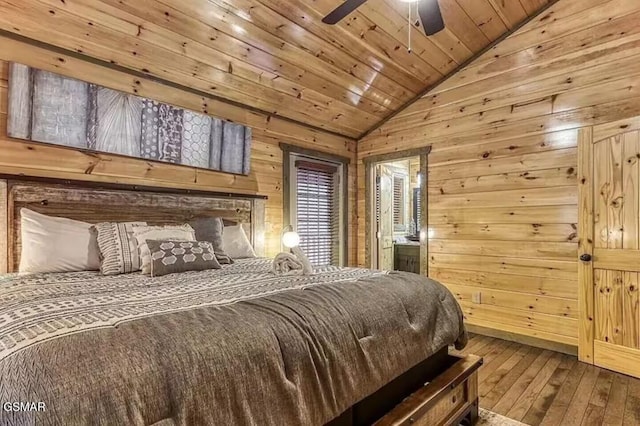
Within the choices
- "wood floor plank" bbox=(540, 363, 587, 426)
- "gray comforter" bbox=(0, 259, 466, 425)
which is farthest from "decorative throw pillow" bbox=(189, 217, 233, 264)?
"wood floor plank" bbox=(540, 363, 587, 426)

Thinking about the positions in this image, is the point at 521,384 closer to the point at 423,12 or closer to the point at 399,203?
the point at 423,12

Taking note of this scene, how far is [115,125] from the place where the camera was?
107 inches

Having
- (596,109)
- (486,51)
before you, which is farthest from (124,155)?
(596,109)

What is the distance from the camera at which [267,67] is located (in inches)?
126

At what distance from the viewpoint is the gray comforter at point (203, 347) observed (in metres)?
0.77

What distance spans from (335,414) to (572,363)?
270 cm

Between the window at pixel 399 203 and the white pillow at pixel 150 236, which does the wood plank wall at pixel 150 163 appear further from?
the window at pixel 399 203

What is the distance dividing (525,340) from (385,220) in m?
2.40

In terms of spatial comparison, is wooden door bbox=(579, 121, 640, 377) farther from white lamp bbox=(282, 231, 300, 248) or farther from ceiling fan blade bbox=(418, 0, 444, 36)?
white lamp bbox=(282, 231, 300, 248)

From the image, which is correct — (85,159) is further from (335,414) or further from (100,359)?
(335,414)

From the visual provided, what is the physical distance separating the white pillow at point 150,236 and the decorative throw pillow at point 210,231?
0.17m

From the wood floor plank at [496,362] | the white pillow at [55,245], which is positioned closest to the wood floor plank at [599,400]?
the wood floor plank at [496,362]

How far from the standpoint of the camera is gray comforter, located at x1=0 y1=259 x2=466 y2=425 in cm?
77

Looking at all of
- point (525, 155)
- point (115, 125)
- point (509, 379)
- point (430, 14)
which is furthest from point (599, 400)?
point (115, 125)
